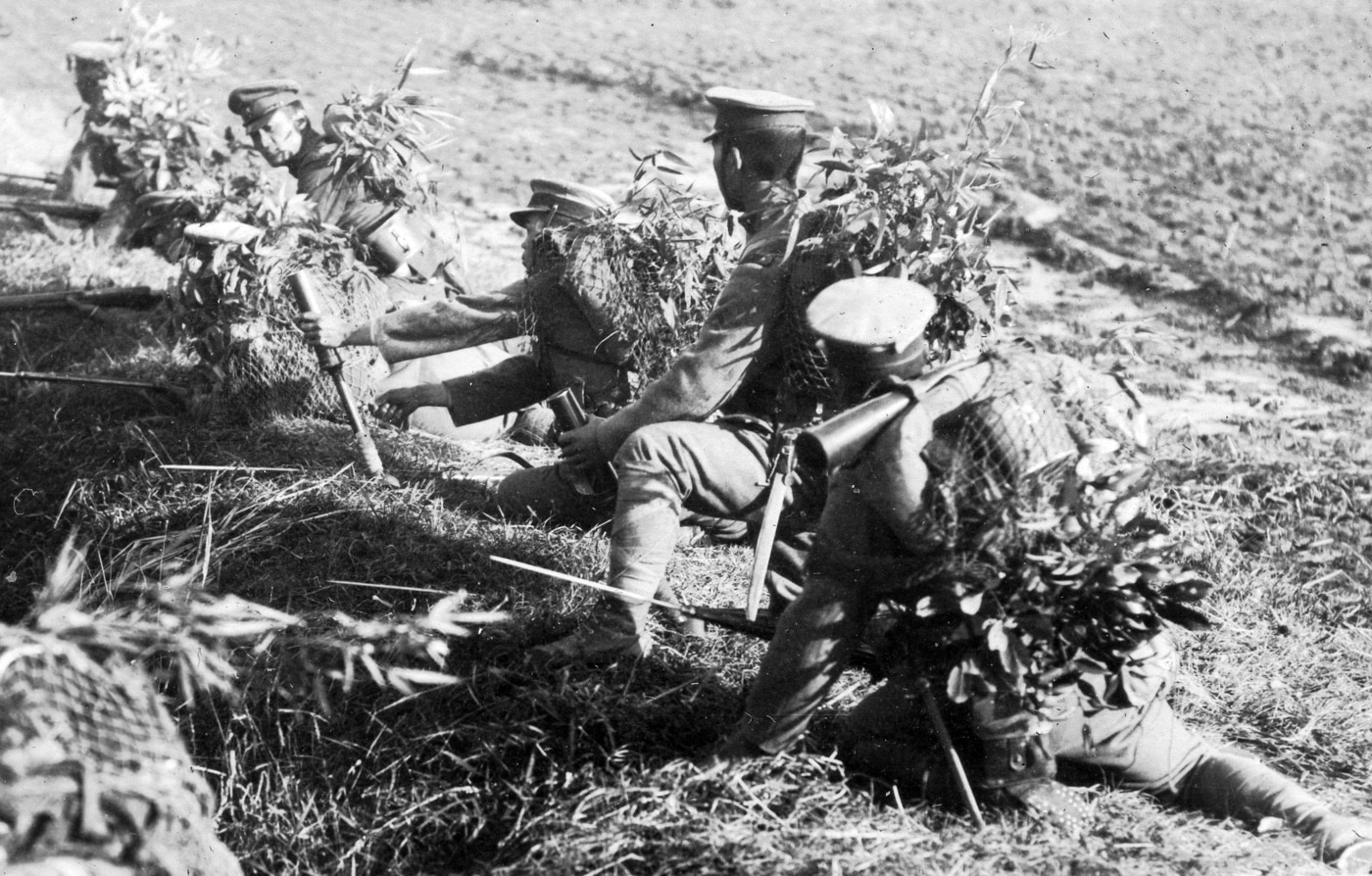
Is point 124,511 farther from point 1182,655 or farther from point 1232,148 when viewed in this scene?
point 1232,148

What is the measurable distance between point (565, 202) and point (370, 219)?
5.72 feet

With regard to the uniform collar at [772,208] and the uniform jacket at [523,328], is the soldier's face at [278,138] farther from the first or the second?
the uniform collar at [772,208]

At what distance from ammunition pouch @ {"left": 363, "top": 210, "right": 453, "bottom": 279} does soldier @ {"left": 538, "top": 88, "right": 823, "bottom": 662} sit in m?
2.64

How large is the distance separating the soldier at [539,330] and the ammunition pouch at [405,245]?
134 cm

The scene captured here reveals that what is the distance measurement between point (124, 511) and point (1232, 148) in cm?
868

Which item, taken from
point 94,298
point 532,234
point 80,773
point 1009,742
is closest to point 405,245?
point 532,234

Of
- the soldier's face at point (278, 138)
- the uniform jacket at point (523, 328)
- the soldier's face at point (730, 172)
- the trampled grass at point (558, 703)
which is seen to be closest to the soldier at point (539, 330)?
the uniform jacket at point (523, 328)

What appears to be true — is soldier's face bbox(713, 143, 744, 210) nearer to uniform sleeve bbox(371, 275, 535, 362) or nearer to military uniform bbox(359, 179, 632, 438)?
military uniform bbox(359, 179, 632, 438)

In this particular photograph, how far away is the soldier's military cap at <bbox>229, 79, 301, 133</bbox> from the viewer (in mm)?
7113

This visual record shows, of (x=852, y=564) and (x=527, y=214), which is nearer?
(x=852, y=564)

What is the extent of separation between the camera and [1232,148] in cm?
1057

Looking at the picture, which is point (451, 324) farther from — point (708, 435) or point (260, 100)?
point (260, 100)

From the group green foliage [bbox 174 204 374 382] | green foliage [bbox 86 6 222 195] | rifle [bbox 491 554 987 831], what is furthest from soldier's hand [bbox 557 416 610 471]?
green foliage [bbox 86 6 222 195]

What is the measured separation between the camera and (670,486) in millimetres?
4043
